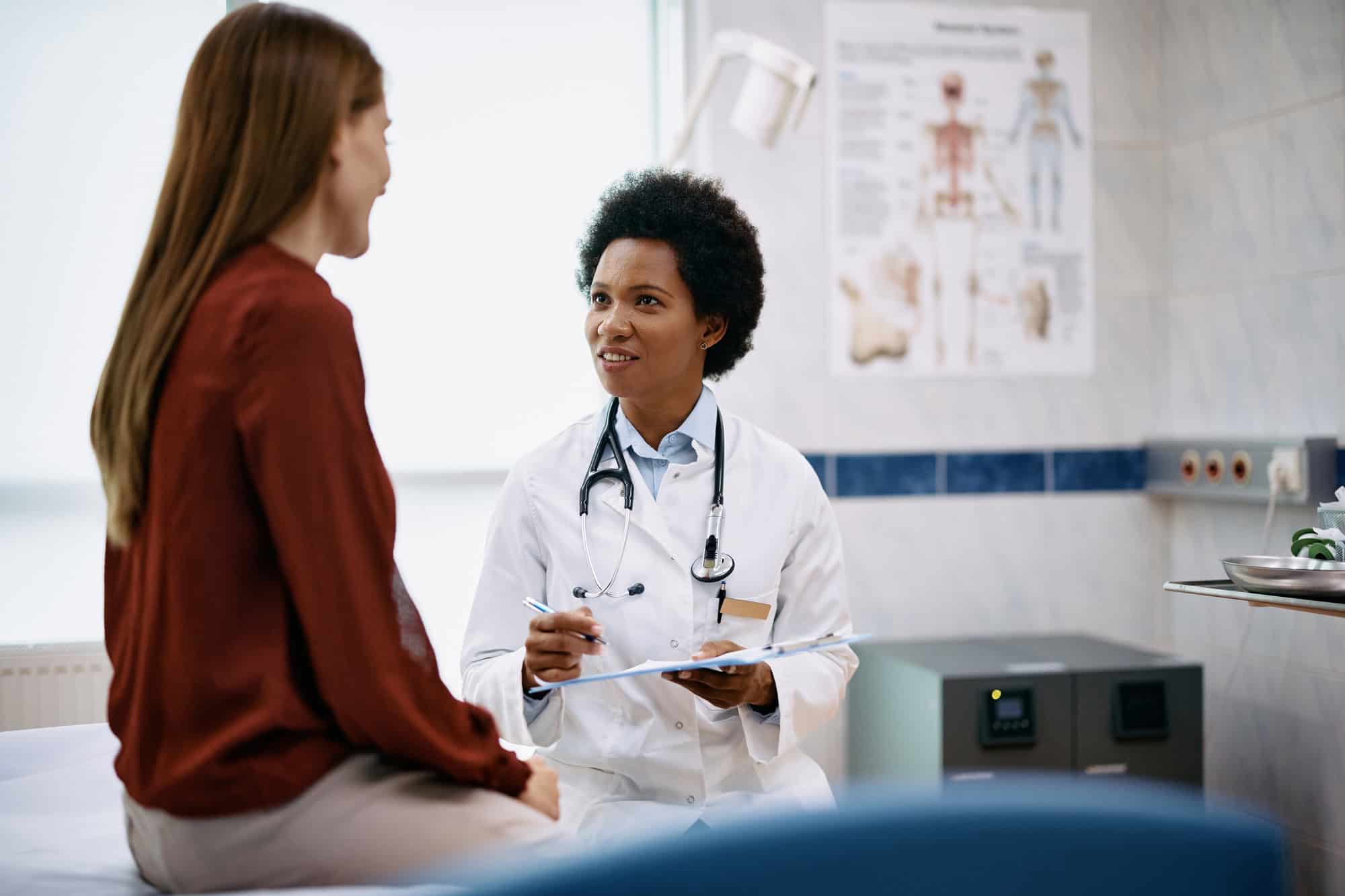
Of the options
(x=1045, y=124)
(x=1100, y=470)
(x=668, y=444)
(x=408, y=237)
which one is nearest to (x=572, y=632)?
(x=668, y=444)

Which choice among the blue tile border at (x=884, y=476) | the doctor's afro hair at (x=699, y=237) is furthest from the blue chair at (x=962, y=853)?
the blue tile border at (x=884, y=476)

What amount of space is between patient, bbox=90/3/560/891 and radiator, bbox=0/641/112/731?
74.1 inches

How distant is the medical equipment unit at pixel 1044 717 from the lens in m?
2.78

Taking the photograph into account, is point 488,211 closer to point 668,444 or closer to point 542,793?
point 668,444

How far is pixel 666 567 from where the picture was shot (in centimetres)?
184

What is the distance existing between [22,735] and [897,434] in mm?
2365

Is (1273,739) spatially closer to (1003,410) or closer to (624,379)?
(1003,410)

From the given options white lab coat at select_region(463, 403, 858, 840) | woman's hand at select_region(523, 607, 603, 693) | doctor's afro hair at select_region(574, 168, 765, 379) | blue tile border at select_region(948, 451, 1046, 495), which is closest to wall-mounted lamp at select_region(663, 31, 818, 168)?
doctor's afro hair at select_region(574, 168, 765, 379)

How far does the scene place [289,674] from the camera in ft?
3.34

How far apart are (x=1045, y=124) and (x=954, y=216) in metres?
0.41

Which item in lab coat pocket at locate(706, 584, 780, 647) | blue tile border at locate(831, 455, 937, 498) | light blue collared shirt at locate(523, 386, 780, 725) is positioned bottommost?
lab coat pocket at locate(706, 584, 780, 647)

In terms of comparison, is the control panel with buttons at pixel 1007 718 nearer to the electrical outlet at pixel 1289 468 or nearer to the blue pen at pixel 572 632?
the electrical outlet at pixel 1289 468

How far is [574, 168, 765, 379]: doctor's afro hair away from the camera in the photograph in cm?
196

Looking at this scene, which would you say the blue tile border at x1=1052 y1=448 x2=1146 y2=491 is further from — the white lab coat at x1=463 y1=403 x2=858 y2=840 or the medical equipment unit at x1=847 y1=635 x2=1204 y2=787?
the white lab coat at x1=463 y1=403 x2=858 y2=840
